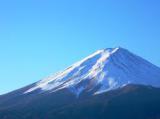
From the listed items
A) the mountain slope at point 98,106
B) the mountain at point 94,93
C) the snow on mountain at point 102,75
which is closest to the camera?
the mountain slope at point 98,106

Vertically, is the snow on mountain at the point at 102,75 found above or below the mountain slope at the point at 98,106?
above

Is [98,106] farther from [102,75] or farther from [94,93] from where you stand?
[102,75]

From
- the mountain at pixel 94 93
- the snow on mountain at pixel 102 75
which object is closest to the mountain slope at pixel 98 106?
the mountain at pixel 94 93

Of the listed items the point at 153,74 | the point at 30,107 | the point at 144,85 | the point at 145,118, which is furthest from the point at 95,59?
the point at 145,118

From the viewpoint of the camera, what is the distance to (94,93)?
163 m

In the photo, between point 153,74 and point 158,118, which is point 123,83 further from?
point 158,118

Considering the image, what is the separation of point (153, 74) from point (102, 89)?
27179mm

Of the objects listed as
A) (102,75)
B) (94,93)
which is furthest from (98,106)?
(102,75)

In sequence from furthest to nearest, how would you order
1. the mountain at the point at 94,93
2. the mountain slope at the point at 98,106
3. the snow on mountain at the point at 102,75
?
the snow on mountain at the point at 102,75
the mountain at the point at 94,93
the mountain slope at the point at 98,106

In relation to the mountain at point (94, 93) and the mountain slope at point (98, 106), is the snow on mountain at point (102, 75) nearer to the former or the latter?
the mountain at point (94, 93)

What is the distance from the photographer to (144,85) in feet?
550

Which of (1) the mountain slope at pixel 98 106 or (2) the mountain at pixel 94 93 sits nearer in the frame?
(1) the mountain slope at pixel 98 106

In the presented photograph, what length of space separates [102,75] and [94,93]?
17191 mm

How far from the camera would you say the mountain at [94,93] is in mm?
142000
